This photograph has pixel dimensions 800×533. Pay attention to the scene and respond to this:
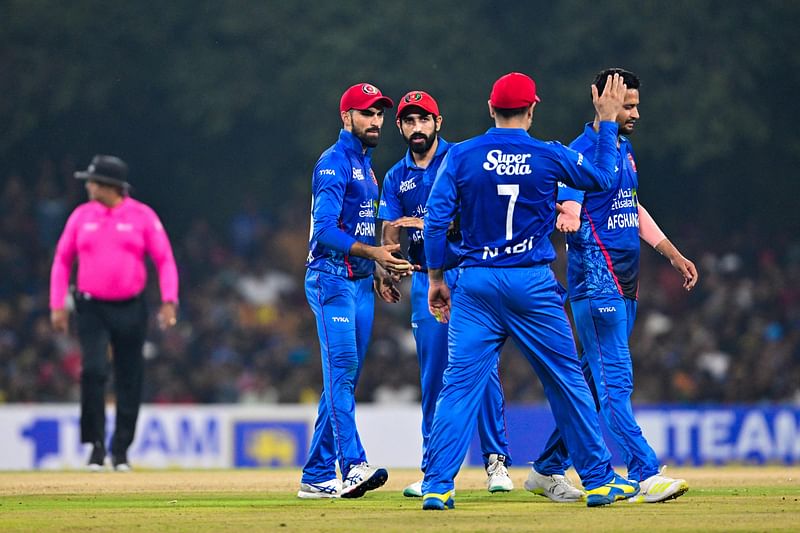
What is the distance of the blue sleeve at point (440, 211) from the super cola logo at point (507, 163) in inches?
9.1

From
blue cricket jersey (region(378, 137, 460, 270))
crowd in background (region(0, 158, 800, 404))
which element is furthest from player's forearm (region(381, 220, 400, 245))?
crowd in background (region(0, 158, 800, 404))

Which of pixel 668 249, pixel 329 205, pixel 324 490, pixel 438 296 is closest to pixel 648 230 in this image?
pixel 668 249

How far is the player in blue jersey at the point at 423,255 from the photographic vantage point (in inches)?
441

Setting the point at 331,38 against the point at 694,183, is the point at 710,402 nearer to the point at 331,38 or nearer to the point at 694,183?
the point at 694,183

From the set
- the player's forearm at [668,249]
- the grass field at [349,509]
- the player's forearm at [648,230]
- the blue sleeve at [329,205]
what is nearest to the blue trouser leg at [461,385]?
the grass field at [349,509]

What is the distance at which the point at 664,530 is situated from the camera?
7922 mm

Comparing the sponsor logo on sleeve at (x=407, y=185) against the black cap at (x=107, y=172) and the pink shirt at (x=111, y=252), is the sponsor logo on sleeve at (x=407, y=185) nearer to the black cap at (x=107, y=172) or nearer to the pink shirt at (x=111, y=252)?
the pink shirt at (x=111, y=252)

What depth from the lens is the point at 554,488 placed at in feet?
34.2

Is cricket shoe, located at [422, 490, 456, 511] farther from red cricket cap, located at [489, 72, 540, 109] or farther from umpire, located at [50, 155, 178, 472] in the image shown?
umpire, located at [50, 155, 178, 472]

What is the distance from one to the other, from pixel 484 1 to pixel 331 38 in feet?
7.97

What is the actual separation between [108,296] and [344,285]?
4.41 metres

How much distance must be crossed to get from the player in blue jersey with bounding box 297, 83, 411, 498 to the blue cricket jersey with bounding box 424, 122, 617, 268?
1.08m

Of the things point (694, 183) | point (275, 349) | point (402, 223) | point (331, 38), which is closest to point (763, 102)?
point (694, 183)

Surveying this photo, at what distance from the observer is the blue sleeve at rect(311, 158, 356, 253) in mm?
10352
